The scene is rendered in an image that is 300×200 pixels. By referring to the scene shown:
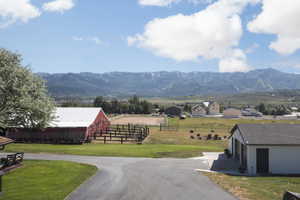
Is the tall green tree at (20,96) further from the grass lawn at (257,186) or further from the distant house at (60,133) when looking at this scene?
the grass lawn at (257,186)

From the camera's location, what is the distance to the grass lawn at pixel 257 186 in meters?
18.2

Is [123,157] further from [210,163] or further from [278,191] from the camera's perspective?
[278,191]

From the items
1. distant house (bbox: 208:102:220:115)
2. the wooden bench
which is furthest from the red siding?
distant house (bbox: 208:102:220:115)

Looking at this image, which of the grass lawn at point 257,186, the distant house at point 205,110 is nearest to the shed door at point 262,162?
the grass lawn at point 257,186

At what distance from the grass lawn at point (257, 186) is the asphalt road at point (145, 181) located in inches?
34.4

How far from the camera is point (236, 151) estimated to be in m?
33.2

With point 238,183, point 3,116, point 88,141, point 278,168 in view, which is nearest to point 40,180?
point 3,116

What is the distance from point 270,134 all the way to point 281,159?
2771 millimetres

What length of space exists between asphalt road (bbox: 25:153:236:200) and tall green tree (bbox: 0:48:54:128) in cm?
422

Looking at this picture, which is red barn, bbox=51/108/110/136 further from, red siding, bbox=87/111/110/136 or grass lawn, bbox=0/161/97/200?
grass lawn, bbox=0/161/97/200

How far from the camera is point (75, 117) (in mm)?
49406

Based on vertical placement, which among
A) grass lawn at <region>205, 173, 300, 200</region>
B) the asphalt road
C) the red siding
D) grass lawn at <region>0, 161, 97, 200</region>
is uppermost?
the red siding

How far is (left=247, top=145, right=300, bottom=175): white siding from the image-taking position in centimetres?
2698

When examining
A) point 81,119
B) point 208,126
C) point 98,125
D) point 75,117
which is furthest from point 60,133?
point 208,126
